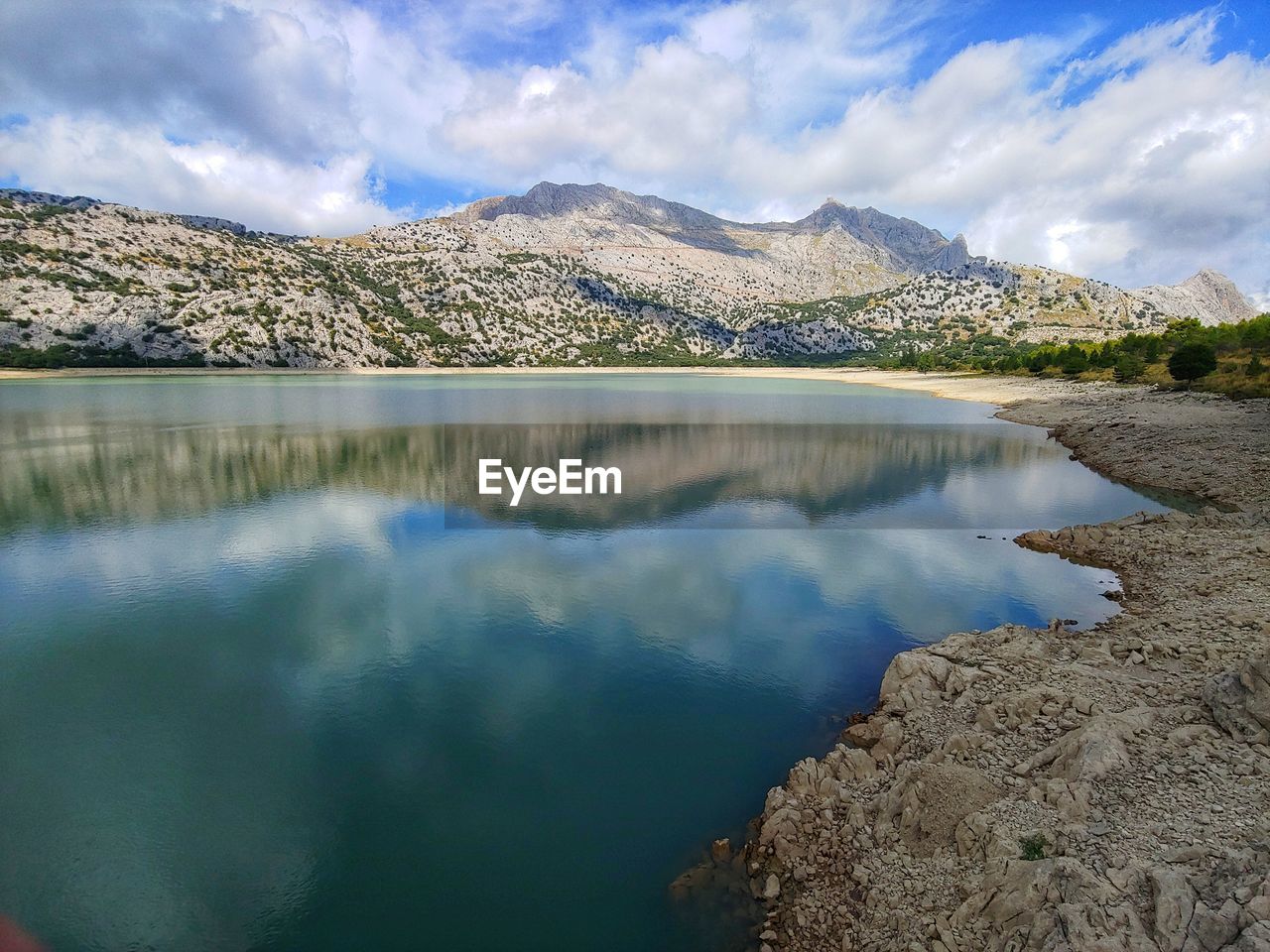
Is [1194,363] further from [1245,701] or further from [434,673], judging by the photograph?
[434,673]

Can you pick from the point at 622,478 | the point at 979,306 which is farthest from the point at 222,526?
the point at 979,306

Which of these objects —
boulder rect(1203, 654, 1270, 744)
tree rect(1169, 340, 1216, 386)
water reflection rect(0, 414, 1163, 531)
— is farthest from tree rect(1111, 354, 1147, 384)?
boulder rect(1203, 654, 1270, 744)

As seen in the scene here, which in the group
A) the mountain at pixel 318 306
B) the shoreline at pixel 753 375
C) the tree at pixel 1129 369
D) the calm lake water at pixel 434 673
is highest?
the mountain at pixel 318 306

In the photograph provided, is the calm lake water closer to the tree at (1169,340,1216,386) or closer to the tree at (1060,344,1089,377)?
the tree at (1169,340,1216,386)

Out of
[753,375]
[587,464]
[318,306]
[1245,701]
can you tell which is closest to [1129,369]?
[587,464]

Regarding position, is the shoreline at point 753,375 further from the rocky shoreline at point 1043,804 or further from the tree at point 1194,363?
the rocky shoreline at point 1043,804

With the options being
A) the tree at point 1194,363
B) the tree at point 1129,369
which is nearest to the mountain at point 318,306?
the tree at point 1129,369

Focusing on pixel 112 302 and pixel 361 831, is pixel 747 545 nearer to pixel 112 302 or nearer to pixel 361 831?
pixel 361 831
